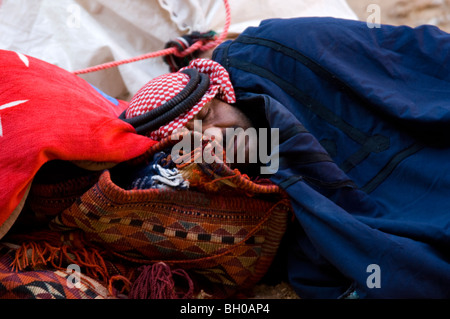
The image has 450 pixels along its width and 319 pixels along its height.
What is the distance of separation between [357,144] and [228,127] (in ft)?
1.09

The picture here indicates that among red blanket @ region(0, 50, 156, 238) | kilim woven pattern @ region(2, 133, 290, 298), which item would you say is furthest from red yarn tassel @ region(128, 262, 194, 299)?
red blanket @ region(0, 50, 156, 238)

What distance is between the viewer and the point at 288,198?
955 mm

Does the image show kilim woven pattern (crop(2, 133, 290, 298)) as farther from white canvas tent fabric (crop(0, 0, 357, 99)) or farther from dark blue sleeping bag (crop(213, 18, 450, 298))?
white canvas tent fabric (crop(0, 0, 357, 99))

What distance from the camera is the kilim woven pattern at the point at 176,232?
0.90 m

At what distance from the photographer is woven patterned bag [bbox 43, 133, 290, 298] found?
909 mm

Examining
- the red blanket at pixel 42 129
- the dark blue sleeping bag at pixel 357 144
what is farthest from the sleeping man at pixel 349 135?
the red blanket at pixel 42 129

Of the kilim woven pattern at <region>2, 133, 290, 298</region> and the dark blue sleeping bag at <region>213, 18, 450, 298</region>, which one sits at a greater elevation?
the dark blue sleeping bag at <region>213, 18, 450, 298</region>

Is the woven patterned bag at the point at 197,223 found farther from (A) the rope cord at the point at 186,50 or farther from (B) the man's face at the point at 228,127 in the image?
(A) the rope cord at the point at 186,50

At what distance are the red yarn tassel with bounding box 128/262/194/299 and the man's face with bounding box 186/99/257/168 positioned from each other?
0.31 meters

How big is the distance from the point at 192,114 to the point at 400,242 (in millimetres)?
537

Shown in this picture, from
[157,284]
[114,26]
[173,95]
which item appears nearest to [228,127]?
[173,95]

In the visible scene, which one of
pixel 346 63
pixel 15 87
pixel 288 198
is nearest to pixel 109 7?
pixel 15 87

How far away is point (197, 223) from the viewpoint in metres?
0.94
